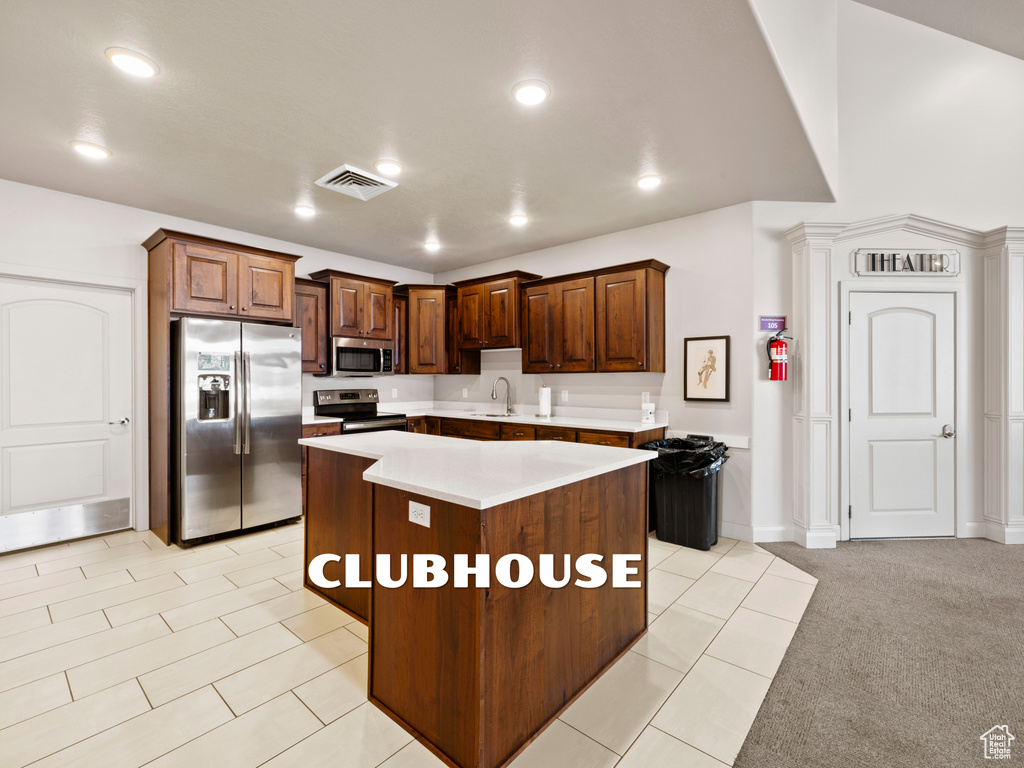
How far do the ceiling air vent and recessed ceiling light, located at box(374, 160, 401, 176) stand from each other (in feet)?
0.33

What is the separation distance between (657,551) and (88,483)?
4.60 meters

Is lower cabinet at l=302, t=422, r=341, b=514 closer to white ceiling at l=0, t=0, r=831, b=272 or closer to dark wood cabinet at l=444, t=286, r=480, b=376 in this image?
dark wood cabinet at l=444, t=286, r=480, b=376

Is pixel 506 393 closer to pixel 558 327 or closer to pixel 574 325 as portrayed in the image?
pixel 558 327

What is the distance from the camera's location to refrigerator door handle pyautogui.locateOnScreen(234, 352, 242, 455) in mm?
3891

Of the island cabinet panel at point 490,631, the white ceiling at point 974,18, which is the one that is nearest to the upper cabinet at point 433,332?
the island cabinet panel at point 490,631

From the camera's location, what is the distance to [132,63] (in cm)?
217

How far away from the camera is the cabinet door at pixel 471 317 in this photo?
5.49 m

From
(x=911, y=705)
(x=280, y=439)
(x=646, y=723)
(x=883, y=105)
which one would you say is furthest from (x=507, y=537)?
(x=883, y=105)

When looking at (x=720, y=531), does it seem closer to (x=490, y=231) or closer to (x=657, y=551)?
(x=657, y=551)

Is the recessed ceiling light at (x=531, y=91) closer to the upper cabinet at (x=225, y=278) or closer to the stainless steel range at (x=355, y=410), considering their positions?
the upper cabinet at (x=225, y=278)

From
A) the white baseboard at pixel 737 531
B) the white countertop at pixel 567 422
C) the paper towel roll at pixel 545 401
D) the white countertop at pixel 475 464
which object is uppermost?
the paper towel roll at pixel 545 401

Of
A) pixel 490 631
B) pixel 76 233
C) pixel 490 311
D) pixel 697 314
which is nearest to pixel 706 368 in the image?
pixel 697 314

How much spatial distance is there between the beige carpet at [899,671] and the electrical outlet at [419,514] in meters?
1.36

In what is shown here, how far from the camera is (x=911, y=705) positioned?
1.92 m
